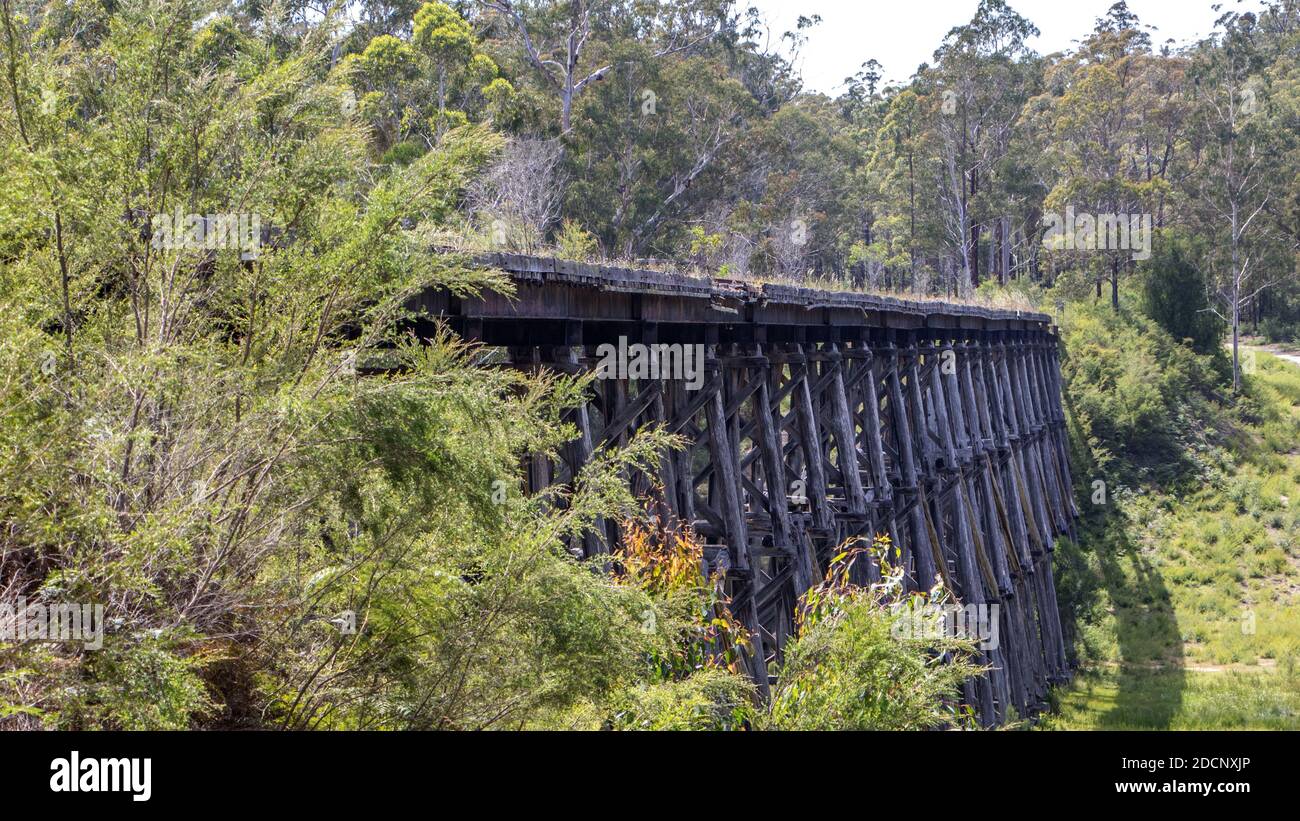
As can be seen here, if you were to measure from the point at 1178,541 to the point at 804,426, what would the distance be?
1993cm

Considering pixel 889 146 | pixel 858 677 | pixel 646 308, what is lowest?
pixel 858 677

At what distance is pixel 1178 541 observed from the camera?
93.0 feet

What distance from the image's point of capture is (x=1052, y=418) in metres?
28.4

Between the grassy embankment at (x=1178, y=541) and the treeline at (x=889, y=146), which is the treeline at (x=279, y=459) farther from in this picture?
the treeline at (x=889, y=146)

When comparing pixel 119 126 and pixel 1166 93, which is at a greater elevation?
pixel 1166 93

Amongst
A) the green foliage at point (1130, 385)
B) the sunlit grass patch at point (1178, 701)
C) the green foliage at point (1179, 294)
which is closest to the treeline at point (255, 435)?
the sunlit grass patch at point (1178, 701)

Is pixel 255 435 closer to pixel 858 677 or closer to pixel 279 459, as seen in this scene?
pixel 279 459

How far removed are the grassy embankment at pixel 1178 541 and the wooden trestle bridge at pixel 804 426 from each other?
5.94 ft

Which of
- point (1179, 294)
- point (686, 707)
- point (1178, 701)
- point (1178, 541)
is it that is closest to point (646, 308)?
point (686, 707)

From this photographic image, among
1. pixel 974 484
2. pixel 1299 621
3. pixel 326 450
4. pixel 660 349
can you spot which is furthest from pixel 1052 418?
pixel 326 450

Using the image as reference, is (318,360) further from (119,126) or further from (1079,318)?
(1079,318)

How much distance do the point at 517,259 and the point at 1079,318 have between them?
34.5m

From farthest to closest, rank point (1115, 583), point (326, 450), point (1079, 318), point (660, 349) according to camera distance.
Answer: point (1079, 318) → point (1115, 583) → point (660, 349) → point (326, 450)

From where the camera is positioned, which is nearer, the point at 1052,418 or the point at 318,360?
the point at 318,360
